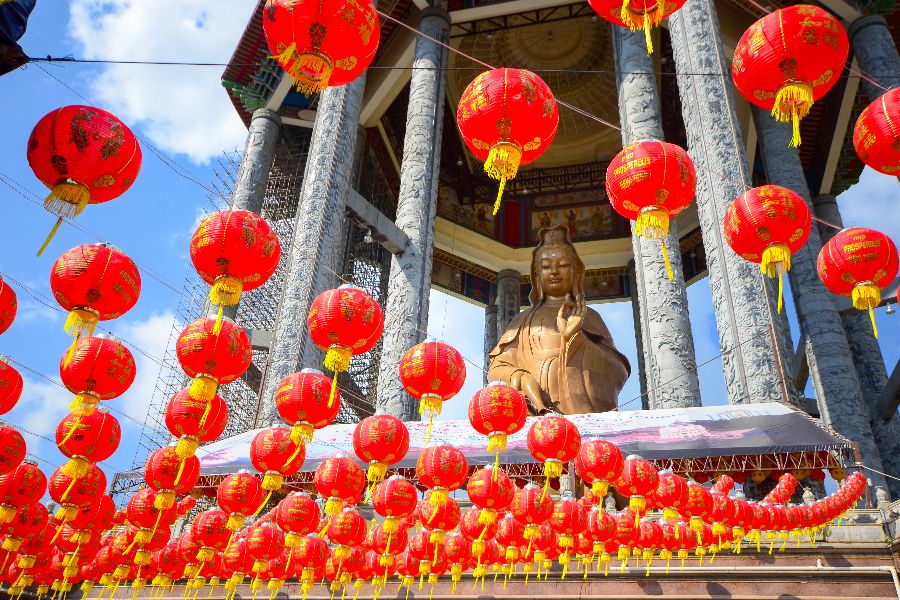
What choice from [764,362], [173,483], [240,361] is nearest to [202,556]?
[173,483]

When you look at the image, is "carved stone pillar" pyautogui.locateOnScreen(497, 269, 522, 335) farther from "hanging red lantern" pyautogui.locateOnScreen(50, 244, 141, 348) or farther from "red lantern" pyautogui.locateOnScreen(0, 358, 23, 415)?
"hanging red lantern" pyautogui.locateOnScreen(50, 244, 141, 348)

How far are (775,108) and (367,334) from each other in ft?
11.3

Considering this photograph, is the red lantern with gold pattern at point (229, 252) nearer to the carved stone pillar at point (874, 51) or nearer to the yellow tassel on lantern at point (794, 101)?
the yellow tassel on lantern at point (794, 101)

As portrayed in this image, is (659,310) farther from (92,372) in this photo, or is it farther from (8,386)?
(8,386)

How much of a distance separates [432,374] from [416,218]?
7.29 m

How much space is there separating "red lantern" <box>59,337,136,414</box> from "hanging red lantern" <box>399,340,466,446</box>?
2.38 m

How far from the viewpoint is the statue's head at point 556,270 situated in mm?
12562

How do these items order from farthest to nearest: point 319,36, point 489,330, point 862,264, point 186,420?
point 489,330
point 186,420
point 862,264
point 319,36

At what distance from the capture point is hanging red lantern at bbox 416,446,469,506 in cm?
657

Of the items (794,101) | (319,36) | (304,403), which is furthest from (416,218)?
(794,101)

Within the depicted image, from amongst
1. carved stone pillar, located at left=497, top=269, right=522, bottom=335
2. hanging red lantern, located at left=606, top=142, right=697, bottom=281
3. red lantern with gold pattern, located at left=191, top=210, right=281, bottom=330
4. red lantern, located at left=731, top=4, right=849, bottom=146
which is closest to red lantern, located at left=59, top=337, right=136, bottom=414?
red lantern with gold pattern, located at left=191, top=210, right=281, bottom=330

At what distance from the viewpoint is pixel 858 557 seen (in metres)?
7.47

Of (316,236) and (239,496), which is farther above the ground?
(316,236)

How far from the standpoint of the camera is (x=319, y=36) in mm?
3807
